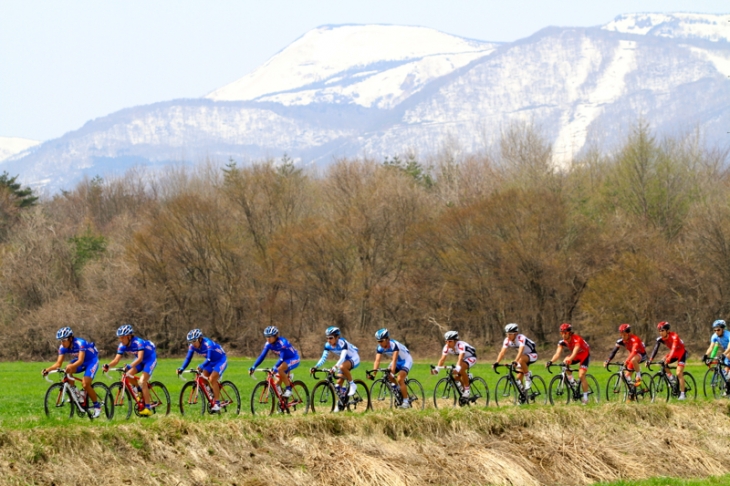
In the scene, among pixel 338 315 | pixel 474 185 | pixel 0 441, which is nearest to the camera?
pixel 0 441

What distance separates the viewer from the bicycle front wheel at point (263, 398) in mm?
20922

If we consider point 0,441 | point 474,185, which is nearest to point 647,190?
point 474,185

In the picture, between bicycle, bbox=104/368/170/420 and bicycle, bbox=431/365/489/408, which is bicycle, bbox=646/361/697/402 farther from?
bicycle, bbox=104/368/170/420

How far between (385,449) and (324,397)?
9.99 ft

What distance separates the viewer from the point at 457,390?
76.2 ft

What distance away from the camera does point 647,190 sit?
6275 centimetres

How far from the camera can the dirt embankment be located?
51.5 ft

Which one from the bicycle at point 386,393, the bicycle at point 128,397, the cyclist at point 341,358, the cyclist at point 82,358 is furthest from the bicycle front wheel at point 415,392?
the cyclist at point 82,358

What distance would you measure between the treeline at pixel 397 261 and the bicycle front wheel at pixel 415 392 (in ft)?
103

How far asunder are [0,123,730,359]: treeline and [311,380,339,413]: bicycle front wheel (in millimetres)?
34293

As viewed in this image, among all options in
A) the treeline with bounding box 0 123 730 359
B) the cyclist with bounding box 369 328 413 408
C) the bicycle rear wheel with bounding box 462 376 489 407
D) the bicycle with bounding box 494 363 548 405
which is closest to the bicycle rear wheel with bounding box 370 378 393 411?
the cyclist with bounding box 369 328 413 408

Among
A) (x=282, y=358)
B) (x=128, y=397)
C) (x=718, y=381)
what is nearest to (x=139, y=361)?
(x=128, y=397)

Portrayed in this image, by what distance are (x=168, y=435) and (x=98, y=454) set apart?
149cm

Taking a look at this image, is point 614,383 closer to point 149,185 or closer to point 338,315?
point 338,315
